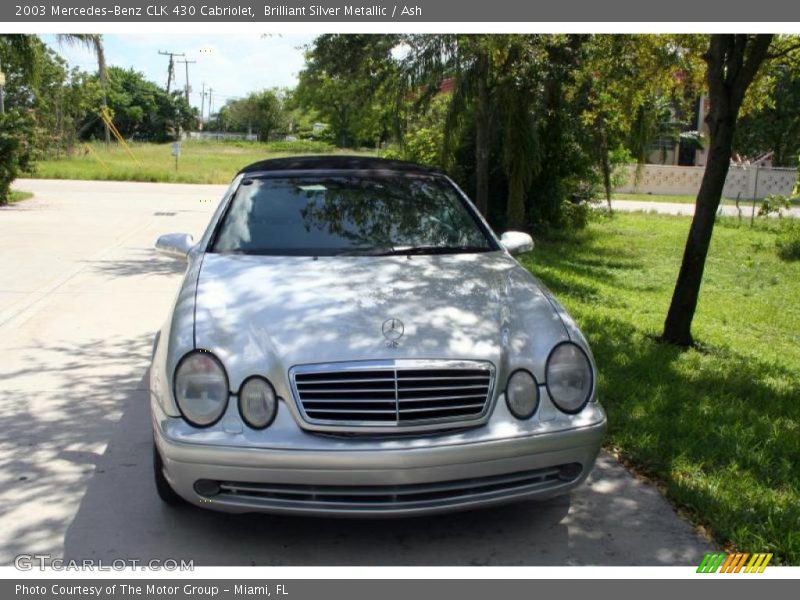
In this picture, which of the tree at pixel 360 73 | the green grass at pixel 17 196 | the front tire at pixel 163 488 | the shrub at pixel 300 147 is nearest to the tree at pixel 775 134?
the tree at pixel 360 73

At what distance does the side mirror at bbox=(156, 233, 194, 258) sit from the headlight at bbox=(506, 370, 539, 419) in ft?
8.07

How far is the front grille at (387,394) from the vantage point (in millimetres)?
3430

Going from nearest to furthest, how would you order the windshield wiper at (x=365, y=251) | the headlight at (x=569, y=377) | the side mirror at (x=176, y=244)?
the headlight at (x=569, y=377), the windshield wiper at (x=365, y=251), the side mirror at (x=176, y=244)

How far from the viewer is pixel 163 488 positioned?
3828 mm

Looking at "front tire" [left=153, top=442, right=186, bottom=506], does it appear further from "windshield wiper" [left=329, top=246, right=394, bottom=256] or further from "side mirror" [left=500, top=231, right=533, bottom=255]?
"side mirror" [left=500, top=231, right=533, bottom=255]

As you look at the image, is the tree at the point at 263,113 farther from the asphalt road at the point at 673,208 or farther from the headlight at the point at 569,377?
the headlight at the point at 569,377

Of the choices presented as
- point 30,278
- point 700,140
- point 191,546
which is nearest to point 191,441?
point 191,546

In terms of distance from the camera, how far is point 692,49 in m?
9.41

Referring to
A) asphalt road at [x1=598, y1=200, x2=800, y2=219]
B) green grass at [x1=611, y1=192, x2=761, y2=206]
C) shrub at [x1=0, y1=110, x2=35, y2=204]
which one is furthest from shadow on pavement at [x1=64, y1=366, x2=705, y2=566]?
green grass at [x1=611, y1=192, x2=761, y2=206]

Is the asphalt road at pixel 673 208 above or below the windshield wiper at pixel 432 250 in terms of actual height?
below

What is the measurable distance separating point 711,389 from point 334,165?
3.16m

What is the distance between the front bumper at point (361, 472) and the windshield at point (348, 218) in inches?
59.1

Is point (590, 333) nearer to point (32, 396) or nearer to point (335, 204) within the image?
point (335, 204)

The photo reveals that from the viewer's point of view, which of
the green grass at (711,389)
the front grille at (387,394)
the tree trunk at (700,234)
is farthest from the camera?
the tree trunk at (700,234)
